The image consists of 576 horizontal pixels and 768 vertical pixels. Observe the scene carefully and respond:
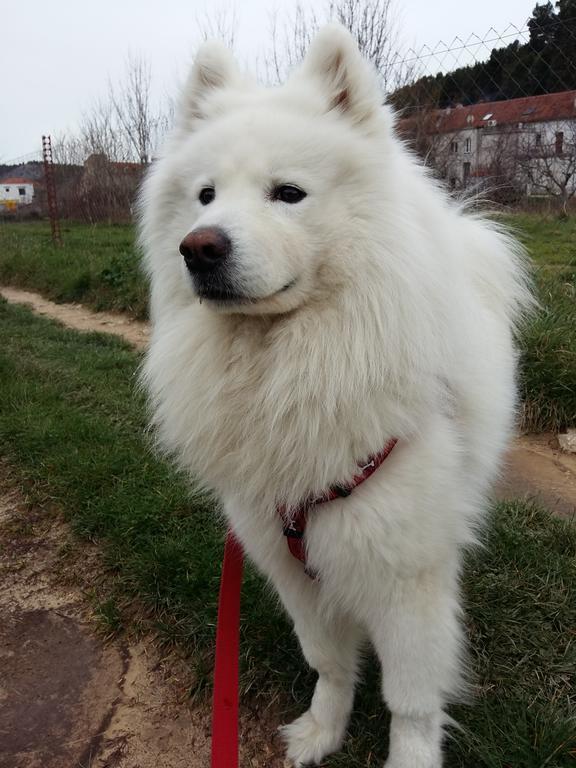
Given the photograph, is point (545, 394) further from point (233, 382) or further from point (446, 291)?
point (233, 382)

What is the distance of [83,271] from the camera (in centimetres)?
870

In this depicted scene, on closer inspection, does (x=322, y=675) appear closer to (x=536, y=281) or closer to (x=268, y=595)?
(x=268, y=595)

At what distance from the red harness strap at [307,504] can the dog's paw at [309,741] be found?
2.06 ft

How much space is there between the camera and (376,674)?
2.05 m

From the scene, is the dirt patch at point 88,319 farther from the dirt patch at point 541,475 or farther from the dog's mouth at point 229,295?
the dog's mouth at point 229,295

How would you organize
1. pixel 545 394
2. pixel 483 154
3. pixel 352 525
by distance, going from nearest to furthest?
pixel 352 525, pixel 545 394, pixel 483 154

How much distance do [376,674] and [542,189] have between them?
13.5m

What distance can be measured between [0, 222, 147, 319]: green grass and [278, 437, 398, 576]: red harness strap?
6.07m

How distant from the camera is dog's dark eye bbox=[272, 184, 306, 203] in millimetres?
1571

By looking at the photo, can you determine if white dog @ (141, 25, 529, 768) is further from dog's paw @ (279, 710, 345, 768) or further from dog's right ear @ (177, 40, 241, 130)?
dog's right ear @ (177, 40, 241, 130)

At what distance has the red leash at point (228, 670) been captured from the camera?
152 cm

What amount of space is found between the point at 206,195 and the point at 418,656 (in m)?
1.39

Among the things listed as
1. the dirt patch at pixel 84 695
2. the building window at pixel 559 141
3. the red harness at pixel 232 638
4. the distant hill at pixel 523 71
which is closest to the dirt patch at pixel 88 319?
the distant hill at pixel 523 71

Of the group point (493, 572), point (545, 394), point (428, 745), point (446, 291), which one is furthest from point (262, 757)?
point (545, 394)
